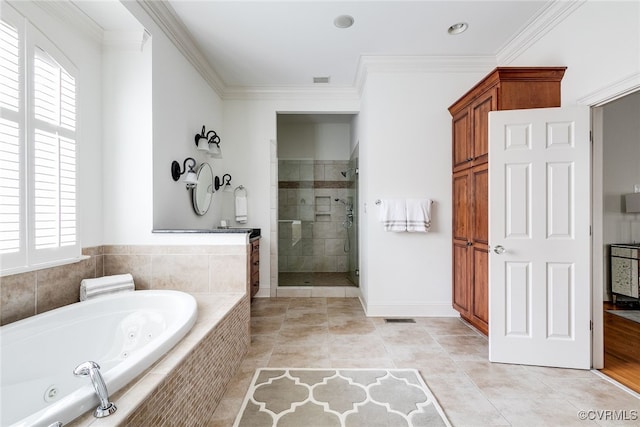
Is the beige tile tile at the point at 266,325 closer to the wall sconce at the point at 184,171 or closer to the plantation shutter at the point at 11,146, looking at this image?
the wall sconce at the point at 184,171

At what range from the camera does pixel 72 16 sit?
1.91 metres

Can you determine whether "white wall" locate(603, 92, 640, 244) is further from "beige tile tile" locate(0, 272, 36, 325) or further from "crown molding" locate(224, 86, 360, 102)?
"beige tile tile" locate(0, 272, 36, 325)

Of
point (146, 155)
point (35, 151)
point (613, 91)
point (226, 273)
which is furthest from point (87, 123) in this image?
point (613, 91)

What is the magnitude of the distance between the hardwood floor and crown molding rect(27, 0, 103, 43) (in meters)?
4.25

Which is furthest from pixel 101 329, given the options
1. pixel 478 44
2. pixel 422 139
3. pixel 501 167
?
pixel 478 44

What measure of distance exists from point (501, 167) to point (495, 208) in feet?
1.00

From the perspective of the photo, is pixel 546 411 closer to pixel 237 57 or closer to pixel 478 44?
pixel 478 44

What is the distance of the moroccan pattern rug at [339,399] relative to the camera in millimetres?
1528

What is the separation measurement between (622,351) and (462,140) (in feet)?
6.89

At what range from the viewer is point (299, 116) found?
445 cm

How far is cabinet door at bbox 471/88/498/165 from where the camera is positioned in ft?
7.60

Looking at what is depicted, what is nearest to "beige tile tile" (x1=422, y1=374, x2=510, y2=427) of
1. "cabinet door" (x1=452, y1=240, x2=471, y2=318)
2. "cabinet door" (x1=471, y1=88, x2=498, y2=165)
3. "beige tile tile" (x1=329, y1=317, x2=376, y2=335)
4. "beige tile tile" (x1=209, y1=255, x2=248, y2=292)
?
"beige tile tile" (x1=329, y1=317, x2=376, y2=335)

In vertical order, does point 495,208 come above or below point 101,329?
above

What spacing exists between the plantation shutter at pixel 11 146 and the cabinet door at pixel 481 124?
120 inches
